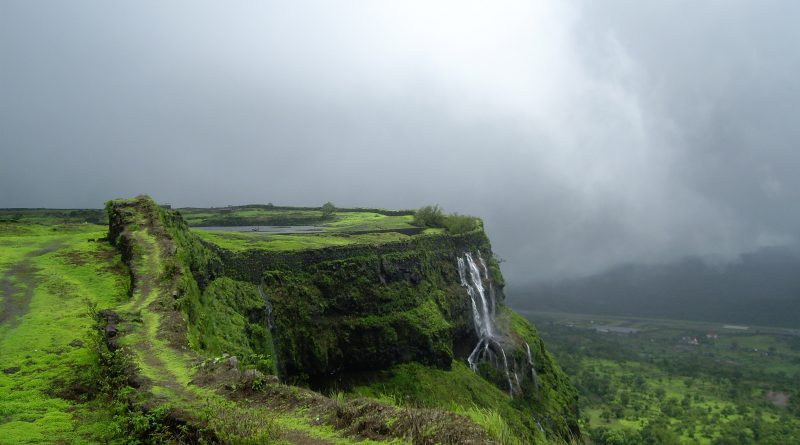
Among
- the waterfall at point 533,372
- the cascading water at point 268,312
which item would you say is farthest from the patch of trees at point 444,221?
the cascading water at point 268,312

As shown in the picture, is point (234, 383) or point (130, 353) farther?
point (130, 353)

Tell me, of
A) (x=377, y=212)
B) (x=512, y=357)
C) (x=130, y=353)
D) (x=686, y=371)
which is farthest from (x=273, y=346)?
(x=686, y=371)

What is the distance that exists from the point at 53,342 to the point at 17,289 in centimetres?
661

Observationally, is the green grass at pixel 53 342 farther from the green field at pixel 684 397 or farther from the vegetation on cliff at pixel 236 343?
the green field at pixel 684 397

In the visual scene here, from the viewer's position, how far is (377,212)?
293ft

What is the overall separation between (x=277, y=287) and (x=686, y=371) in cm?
17403

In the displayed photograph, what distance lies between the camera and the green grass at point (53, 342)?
11367 mm

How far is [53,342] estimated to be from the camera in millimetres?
15508

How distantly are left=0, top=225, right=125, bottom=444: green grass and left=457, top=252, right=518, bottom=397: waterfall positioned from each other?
121 feet

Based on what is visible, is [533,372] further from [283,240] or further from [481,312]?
[283,240]

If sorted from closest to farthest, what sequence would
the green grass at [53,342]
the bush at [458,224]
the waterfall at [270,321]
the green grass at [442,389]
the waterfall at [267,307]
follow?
the green grass at [53,342]
the waterfall at [270,321]
the waterfall at [267,307]
the green grass at [442,389]
the bush at [458,224]

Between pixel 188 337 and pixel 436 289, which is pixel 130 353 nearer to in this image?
pixel 188 337

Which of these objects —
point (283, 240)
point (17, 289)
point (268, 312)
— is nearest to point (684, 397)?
point (283, 240)

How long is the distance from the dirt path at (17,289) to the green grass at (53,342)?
192mm
